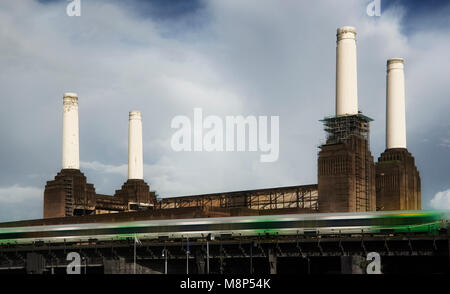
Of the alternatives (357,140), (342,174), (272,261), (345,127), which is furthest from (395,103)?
(272,261)

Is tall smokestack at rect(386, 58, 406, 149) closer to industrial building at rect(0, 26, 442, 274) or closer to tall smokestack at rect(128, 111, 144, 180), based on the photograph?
industrial building at rect(0, 26, 442, 274)

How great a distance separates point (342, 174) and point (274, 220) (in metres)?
20.4

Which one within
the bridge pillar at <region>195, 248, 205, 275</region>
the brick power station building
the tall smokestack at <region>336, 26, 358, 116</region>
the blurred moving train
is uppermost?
the tall smokestack at <region>336, 26, 358, 116</region>

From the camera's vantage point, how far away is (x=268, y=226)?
336ft

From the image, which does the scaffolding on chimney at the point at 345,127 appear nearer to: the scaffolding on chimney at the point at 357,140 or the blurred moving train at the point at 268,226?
the scaffolding on chimney at the point at 357,140

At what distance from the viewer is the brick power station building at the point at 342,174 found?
391ft

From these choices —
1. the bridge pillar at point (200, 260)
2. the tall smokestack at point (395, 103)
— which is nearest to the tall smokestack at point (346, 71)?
the tall smokestack at point (395, 103)

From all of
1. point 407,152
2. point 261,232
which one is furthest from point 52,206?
point 407,152

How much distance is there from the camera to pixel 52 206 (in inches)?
5827

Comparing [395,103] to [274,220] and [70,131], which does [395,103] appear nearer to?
[274,220]

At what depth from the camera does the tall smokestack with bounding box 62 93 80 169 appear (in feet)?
495

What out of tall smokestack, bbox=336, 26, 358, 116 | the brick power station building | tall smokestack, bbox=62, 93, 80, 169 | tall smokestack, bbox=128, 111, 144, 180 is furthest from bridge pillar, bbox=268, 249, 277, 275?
tall smokestack, bbox=128, 111, 144, 180

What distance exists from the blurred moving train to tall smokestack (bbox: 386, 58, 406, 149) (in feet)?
111
